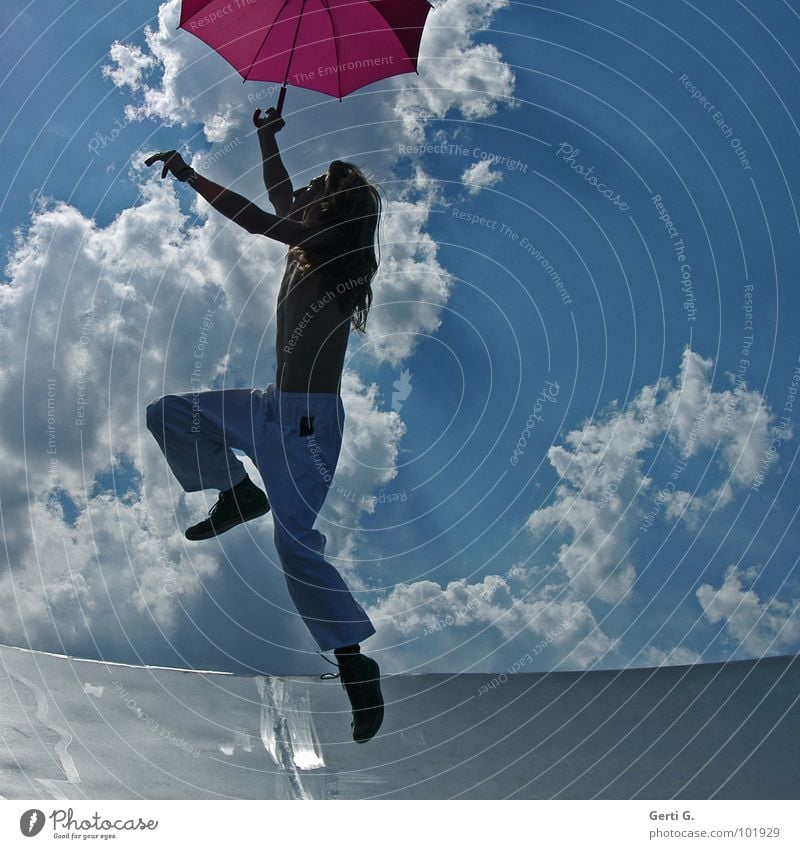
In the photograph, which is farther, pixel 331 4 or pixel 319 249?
pixel 331 4

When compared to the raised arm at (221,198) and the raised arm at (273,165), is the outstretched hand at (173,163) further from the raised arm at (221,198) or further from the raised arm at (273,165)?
the raised arm at (273,165)

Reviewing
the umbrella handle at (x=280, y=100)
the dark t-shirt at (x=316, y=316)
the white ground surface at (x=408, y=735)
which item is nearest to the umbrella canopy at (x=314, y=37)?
the umbrella handle at (x=280, y=100)

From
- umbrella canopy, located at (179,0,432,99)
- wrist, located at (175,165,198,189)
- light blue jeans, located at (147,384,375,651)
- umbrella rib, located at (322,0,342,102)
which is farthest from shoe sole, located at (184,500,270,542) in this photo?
umbrella rib, located at (322,0,342,102)

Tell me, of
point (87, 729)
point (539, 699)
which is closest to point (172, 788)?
point (87, 729)

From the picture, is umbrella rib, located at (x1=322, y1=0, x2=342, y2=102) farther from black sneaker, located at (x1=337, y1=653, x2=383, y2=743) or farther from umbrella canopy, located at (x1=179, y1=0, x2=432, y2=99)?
black sneaker, located at (x1=337, y1=653, x2=383, y2=743)

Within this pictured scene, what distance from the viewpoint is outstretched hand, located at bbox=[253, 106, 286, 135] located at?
630cm

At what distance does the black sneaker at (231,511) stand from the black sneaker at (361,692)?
1.40 m

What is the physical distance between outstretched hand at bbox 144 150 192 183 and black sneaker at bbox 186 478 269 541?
2430 mm

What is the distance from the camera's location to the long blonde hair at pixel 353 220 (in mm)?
6332

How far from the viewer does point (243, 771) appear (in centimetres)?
659

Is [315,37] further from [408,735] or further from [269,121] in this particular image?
[408,735]

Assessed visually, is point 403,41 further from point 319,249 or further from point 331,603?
point 331,603

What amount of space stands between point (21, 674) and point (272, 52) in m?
6.53

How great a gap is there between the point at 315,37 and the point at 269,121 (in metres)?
1.45
